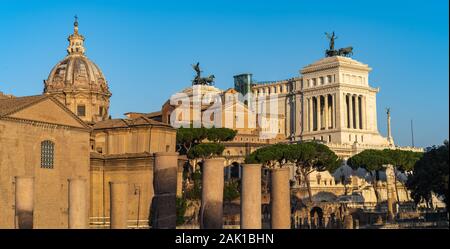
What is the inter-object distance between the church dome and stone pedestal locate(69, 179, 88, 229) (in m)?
31.0

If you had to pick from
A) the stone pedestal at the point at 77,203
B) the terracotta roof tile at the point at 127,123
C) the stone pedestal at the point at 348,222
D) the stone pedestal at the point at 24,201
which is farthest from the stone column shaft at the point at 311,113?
the stone pedestal at the point at 24,201

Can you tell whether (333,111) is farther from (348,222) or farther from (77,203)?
(77,203)

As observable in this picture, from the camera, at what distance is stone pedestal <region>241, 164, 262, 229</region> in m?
28.6

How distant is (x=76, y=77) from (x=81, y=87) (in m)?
1.17

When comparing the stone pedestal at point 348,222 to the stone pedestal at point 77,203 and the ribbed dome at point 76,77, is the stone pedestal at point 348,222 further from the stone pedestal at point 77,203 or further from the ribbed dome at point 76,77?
the ribbed dome at point 76,77

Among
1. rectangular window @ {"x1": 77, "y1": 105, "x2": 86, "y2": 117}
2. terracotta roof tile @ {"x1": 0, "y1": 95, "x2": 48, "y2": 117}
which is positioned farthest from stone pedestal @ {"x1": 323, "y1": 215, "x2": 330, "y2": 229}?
rectangular window @ {"x1": 77, "y1": 105, "x2": 86, "y2": 117}

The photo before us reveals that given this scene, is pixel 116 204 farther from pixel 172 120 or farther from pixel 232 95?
pixel 232 95

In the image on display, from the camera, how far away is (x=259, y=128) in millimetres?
79312

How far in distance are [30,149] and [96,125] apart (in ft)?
34.1

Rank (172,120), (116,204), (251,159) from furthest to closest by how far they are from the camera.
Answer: (172,120) < (251,159) < (116,204)

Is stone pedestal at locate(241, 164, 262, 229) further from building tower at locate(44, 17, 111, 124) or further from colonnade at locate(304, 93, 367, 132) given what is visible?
colonnade at locate(304, 93, 367, 132)

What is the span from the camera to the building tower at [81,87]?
63.3 meters

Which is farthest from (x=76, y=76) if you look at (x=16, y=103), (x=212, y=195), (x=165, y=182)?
(x=212, y=195)
